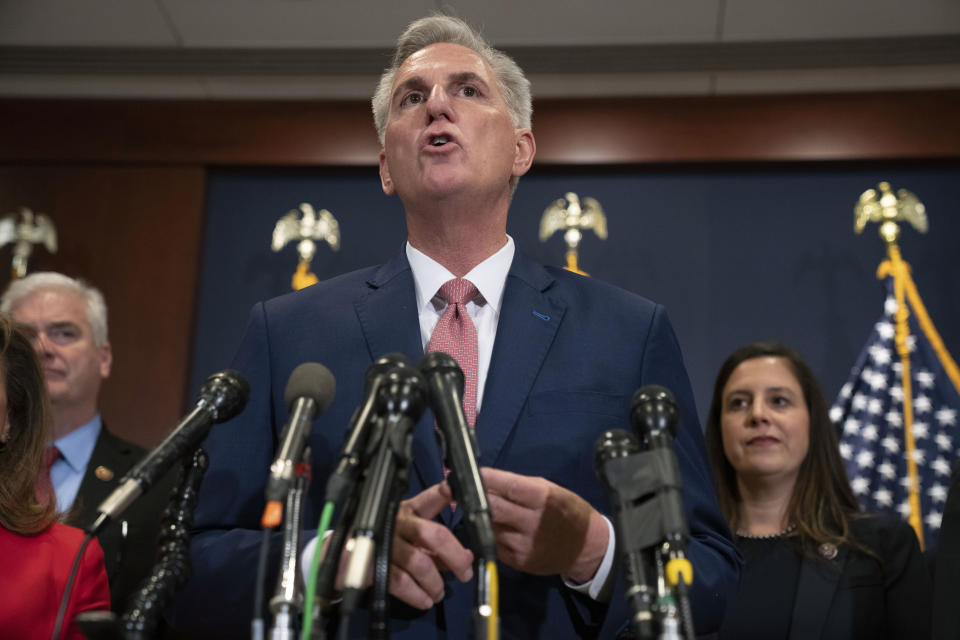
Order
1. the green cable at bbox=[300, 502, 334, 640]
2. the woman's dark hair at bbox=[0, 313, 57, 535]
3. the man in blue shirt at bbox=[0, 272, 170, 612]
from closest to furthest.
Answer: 1. the green cable at bbox=[300, 502, 334, 640]
2. the woman's dark hair at bbox=[0, 313, 57, 535]
3. the man in blue shirt at bbox=[0, 272, 170, 612]

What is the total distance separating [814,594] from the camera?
2.62 m

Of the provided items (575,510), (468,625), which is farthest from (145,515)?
(575,510)

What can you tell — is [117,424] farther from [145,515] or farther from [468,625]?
[468,625]

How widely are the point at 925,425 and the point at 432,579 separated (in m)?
3.39

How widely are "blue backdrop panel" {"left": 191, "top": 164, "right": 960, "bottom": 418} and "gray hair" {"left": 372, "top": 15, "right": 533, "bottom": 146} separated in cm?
267

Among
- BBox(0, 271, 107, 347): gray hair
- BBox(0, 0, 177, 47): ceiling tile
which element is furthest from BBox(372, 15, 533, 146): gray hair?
BBox(0, 0, 177, 47): ceiling tile

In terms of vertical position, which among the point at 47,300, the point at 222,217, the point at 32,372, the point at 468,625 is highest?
the point at 222,217

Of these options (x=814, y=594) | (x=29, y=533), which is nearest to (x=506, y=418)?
(x=29, y=533)

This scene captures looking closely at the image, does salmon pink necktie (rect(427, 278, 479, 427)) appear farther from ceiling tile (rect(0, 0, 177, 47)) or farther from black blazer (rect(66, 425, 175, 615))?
ceiling tile (rect(0, 0, 177, 47))

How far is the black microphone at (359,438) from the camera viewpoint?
1.03 metres

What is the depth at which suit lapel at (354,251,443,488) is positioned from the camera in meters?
1.55

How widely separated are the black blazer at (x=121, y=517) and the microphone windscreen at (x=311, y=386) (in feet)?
4.80

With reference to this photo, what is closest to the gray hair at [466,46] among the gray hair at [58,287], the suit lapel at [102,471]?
the suit lapel at [102,471]

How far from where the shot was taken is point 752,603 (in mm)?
2656
